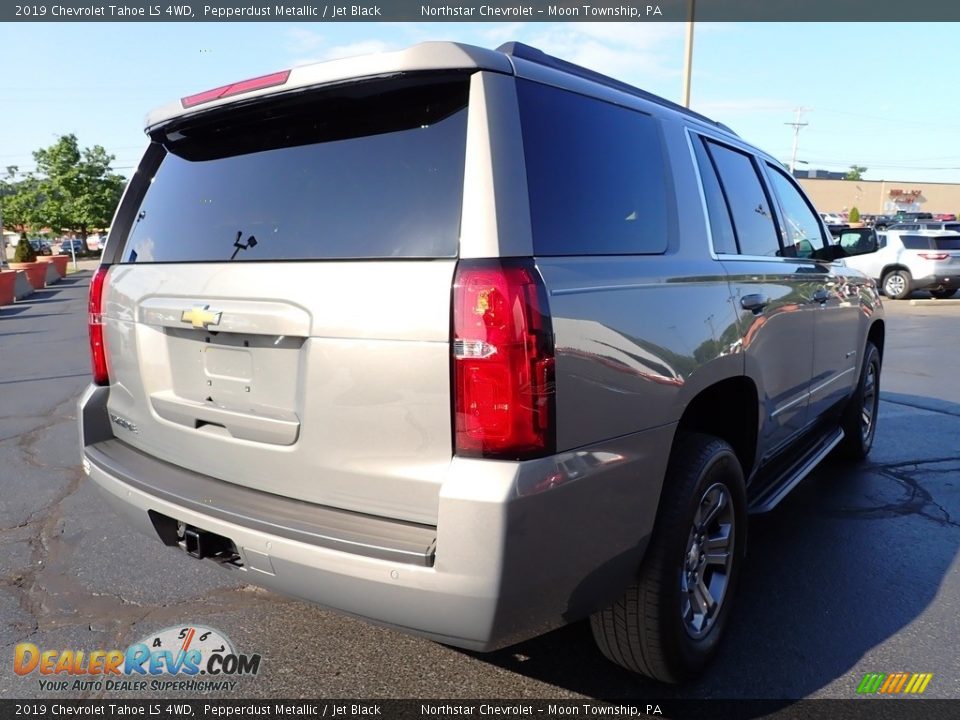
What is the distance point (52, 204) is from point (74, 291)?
34798 millimetres

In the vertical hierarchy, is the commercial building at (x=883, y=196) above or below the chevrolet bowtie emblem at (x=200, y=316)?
above

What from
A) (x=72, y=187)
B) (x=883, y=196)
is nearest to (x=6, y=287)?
(x=72, y=187)

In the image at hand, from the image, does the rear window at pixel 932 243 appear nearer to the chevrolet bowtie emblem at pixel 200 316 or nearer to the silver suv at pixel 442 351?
the silver suv at pixel 442 351

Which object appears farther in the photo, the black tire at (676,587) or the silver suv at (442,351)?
the black tire at (676,587)

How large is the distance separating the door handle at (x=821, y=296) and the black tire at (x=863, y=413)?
1.24 meters

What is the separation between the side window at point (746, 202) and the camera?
10.7ft

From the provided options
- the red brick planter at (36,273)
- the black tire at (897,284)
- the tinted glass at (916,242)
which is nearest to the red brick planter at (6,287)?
the red brick planter at (36,273)

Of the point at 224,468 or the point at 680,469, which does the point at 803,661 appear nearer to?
the point at 680,469

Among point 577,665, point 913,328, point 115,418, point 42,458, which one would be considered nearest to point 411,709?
point 577,665

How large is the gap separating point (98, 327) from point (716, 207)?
2.64 metres

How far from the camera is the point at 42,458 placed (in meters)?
5.42

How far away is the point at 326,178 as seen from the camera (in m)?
2.29

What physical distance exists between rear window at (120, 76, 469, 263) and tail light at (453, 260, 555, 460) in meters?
0.16

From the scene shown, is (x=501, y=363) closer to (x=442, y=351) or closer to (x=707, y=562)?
(x=442, y=351)
